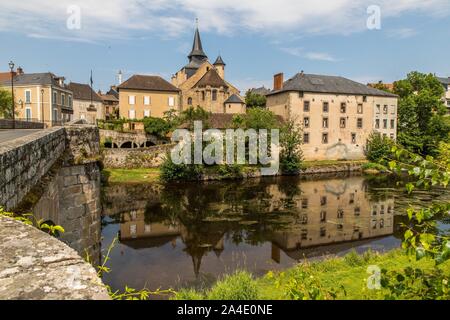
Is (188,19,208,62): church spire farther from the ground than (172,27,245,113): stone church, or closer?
farther from the ground

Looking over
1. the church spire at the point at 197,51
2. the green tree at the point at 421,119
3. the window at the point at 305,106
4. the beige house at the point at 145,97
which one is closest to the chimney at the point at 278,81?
the window at the point at 305,106

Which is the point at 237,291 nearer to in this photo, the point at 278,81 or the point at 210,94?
the point at 278,81

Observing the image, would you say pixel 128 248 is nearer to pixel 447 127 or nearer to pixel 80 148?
pixel 80 148

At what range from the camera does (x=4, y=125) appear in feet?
68.7

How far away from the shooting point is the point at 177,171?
2877 centimetres

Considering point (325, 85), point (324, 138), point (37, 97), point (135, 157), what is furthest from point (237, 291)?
point (37, 97)

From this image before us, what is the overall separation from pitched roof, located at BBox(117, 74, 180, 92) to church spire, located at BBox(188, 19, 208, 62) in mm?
15773

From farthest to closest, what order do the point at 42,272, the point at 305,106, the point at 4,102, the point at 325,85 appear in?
the point at 325,85 → the point at 305,106 → the point at 4,102 → the point at 42,272

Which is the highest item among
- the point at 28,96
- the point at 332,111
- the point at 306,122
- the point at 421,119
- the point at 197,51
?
the point at 197,51

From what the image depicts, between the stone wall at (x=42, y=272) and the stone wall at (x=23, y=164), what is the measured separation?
1928 millimetres

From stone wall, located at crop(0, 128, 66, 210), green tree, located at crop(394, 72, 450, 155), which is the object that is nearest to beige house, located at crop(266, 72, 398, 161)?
green tree, located at crop(394, 72, 450, 155)

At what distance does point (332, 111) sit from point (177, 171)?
23599 mm

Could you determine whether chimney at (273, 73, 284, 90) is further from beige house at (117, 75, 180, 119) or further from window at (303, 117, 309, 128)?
beige house at (117, 75, 180, 119)

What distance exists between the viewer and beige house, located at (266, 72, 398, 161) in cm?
4136
